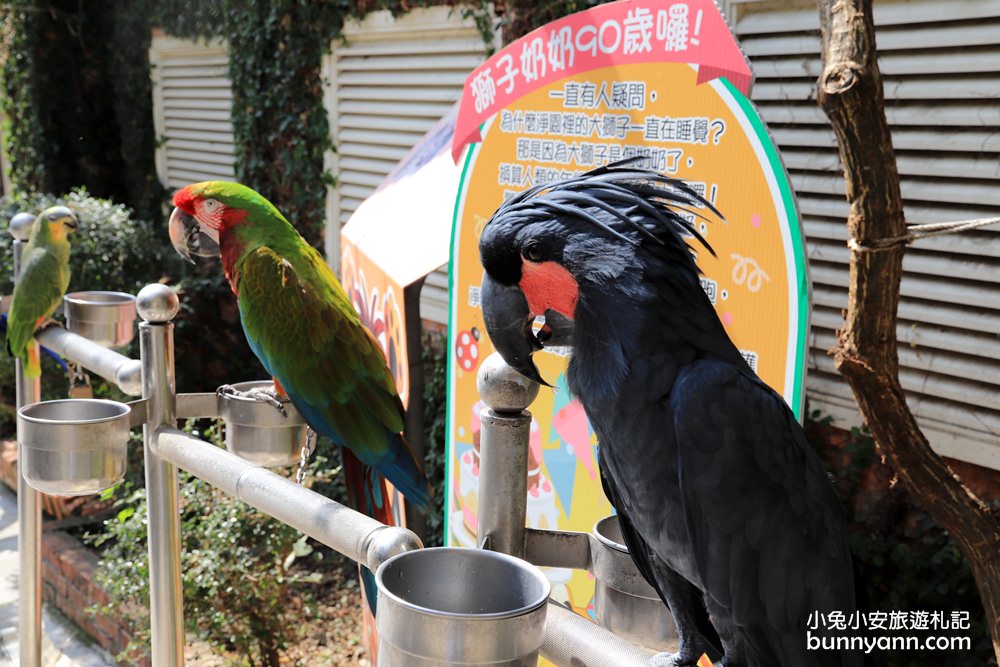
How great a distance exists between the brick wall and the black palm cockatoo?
112 inches

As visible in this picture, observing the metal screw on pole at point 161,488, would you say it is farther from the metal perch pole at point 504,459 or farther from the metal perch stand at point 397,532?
the metal perch pole at point 504,459

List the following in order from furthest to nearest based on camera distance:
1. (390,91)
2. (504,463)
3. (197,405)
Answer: (390,91), (197,405), (504,463)

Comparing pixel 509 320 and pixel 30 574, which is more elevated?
pixel 509 320

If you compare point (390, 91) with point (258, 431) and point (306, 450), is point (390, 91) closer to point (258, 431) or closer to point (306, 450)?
point (306, 450)

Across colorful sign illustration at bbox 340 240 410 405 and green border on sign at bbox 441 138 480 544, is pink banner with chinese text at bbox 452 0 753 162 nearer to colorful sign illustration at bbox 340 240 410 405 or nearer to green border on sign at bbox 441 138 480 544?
green border on sign at bbox 441 138 480 544

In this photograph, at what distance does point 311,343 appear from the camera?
2029 mm

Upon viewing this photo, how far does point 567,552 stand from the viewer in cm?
116

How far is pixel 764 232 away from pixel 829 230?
1.36 meters

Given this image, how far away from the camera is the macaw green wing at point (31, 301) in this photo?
255cm

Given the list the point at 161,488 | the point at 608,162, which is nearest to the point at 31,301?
the point at 161,488

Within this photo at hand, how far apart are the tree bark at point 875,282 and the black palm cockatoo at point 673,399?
295 millimetres

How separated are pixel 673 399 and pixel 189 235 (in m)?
1.51

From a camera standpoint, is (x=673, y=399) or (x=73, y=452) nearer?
(x=673, y=399)

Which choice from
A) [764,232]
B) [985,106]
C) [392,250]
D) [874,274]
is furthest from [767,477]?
[985,106]
